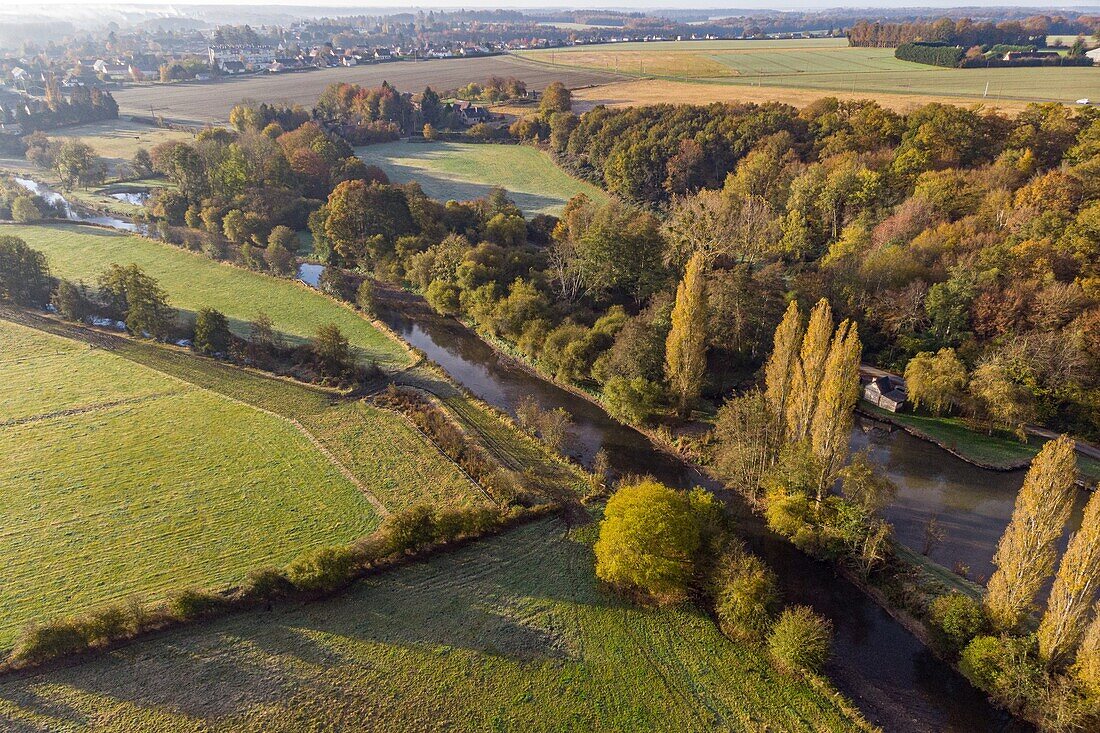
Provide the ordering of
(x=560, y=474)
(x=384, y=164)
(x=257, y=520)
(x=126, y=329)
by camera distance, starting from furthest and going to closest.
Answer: (x=384, y=164), (x=126, y=329), (x=560, y=474), (x=257, y=520)

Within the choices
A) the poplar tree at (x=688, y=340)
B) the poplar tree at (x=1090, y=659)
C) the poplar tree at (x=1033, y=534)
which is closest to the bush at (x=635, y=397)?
the poplar tree at (x=688, y=340)

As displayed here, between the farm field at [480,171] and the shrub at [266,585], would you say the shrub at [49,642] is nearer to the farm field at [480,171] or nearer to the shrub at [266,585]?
the shrub at [266,585]

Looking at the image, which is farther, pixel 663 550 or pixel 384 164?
pixel 384 164

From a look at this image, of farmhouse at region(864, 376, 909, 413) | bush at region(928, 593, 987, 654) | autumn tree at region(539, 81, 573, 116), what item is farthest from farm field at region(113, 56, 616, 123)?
bush at region(928, 593, 987, 654)

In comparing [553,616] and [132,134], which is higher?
[132,134]

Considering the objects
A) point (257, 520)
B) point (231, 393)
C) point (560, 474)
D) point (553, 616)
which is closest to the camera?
point (553, 616)

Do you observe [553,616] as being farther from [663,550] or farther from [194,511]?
[194,511]

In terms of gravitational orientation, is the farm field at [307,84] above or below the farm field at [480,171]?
above

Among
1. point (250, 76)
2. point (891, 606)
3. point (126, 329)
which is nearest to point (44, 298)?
point (126, 329)
